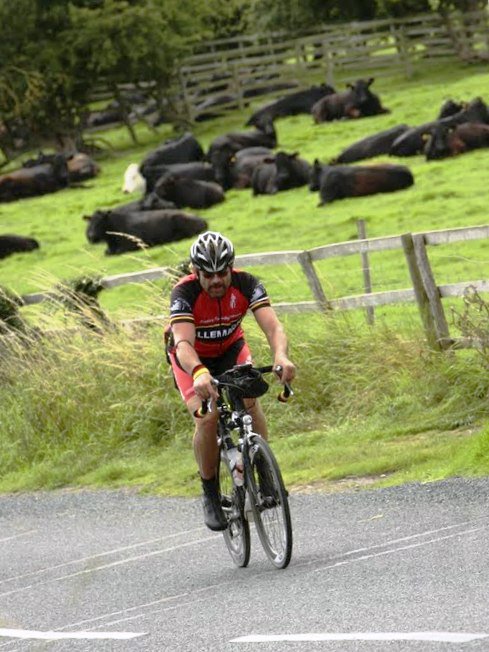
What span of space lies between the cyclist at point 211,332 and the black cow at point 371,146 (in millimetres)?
25663

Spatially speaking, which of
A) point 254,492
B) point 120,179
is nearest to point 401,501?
point 254,492

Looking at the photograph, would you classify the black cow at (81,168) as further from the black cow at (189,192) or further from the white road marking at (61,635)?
the white road marking at (61,635)

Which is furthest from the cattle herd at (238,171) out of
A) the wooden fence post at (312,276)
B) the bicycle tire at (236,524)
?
the bicycle tire at (236,524)

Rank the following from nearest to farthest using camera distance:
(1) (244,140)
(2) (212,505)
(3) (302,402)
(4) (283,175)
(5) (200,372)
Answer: (5) (200,372) → (2) (212,505) → (3) (302,402) → (4) (283,175) → (1) (244,140)

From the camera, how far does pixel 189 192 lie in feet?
116

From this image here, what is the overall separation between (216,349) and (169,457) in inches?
215

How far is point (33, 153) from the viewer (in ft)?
172

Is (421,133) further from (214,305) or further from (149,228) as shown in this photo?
(214,305)

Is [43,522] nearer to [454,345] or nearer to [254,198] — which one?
[454,345]

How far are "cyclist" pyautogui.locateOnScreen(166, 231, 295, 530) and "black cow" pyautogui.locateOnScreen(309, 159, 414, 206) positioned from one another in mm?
21148

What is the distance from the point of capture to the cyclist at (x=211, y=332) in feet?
30.7

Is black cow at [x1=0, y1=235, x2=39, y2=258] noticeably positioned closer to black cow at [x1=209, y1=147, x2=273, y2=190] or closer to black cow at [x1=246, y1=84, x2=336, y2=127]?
black cow at [x1=209, y1=147, x2=273, y2=190]

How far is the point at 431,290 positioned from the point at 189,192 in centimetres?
2094

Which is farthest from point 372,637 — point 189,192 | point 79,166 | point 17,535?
point 79,166
